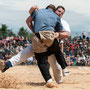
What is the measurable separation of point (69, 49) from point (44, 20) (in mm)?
12821

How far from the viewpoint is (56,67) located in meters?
5.46

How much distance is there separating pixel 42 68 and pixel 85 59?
476 inches

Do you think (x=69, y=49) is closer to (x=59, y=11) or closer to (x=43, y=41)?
(x=59, y=11)

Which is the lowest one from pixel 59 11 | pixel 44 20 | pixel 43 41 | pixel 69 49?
pixel 69 49

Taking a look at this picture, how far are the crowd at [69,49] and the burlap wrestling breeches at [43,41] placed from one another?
11380 millimetres

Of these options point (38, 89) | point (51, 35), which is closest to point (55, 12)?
point (51, 35)

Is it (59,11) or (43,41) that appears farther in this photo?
(59,11)

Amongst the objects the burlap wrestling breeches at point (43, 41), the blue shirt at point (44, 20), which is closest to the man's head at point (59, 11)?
the blue shirt at point (44, 20)

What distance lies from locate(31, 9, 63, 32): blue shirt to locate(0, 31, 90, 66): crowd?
11402mm

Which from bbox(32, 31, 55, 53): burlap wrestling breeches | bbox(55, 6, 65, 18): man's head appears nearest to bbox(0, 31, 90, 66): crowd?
bbox(55, 6, 65, 18): man's head

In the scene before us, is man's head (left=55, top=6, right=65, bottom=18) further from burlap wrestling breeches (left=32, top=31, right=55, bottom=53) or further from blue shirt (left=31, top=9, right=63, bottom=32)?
burlap wrestling breeches (left=32, top=31, right=55, bottom=53)

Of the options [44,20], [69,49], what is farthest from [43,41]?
[69,49]

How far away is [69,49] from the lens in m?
17.4

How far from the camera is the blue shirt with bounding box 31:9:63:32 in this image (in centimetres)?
468
